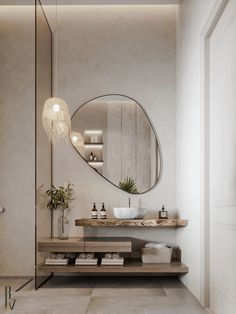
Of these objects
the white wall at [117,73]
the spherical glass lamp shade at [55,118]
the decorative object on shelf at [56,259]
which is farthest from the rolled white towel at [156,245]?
the spherical glass lamp shade at [55,118]

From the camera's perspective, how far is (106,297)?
157 inches

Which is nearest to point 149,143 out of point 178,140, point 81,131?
point 178,140

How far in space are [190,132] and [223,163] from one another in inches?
43.6

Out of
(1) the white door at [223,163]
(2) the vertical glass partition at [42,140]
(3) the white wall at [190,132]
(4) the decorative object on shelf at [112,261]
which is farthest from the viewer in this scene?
(4) the decorative object on shelf at [112,261]

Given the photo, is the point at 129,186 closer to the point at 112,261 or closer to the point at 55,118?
the point at 112,261

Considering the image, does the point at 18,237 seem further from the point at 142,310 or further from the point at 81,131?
the point at 81,131

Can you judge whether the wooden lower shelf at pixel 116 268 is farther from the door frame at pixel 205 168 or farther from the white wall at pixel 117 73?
the door frame at pixel 205 168

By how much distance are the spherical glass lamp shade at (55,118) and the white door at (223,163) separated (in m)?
1.73

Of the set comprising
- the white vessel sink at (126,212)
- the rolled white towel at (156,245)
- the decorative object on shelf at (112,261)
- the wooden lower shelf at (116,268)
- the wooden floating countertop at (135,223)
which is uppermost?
the white vessel sink at (126,212)

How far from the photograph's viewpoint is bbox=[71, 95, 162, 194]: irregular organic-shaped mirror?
5238mm

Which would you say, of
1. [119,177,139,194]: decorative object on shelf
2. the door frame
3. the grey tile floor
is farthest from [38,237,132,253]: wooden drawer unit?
the door frame

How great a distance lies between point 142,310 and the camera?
3488 millimetres

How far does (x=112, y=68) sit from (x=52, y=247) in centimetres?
211

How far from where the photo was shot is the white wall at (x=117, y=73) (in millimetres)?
5242
